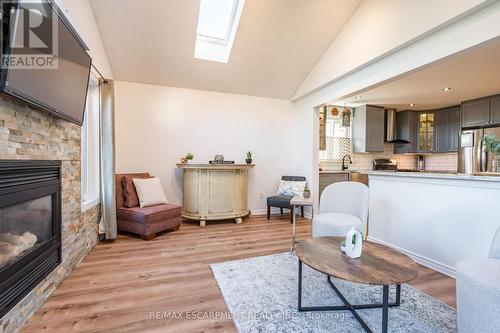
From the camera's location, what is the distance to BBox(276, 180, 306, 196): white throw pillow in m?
4.79

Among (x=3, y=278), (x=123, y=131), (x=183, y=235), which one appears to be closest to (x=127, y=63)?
(x=123, y=131)

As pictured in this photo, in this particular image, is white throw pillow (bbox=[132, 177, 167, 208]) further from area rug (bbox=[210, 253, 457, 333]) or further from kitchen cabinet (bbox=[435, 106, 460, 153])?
kitchen cabinet (bbox=[435, 106, 460, 153])

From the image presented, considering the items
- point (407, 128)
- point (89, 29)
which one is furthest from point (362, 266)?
point (407, 128)

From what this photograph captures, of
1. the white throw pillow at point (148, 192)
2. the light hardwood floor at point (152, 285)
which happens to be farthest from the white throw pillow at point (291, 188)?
the white throw pillow at point (148, 192)

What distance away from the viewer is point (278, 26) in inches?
147

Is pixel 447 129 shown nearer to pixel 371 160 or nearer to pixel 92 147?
pixel 371 160

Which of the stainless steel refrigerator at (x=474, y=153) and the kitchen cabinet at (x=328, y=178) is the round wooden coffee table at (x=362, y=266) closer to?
the kitchen cabinet at (x=328, y=178)

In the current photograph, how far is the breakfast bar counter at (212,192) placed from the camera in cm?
420

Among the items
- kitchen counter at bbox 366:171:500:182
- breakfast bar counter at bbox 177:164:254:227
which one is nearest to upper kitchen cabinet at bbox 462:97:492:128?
kitchen counter at bbox 366:171:500:182

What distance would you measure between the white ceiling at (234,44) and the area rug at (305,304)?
11.1 ft

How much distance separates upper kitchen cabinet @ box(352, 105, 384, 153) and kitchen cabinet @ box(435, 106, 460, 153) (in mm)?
1351

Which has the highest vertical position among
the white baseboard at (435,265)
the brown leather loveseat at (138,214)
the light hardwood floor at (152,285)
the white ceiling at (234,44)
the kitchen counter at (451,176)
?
the white ceiling at (234,44)

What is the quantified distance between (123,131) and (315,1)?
12.4 ft

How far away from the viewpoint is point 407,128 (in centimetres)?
593
